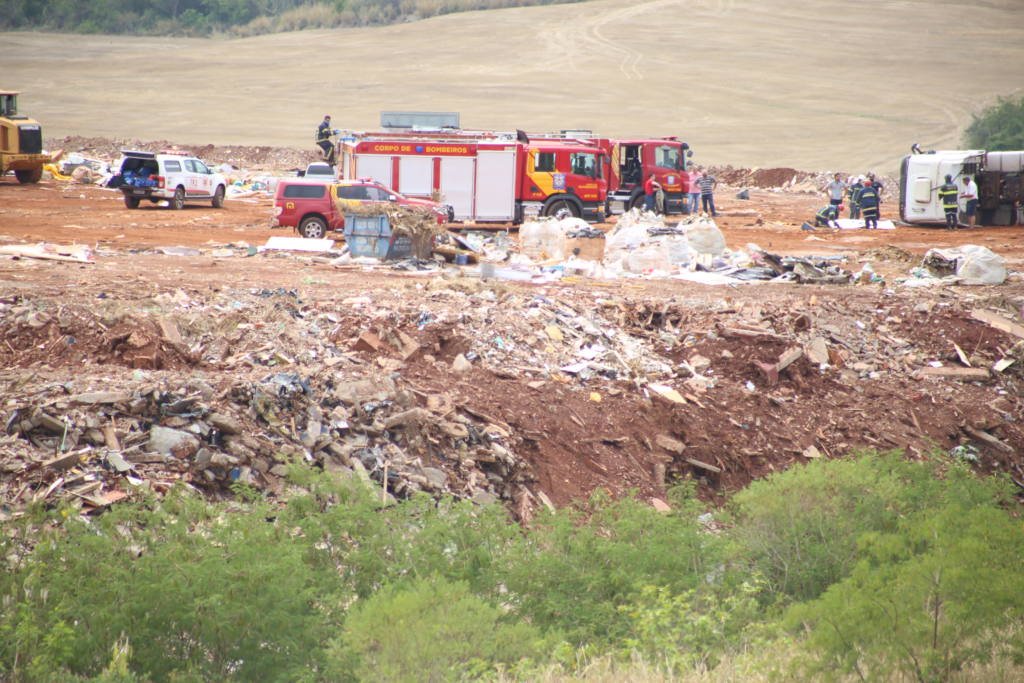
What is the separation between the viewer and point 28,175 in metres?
33.9

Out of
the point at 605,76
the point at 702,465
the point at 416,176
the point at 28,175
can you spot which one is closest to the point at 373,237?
the point at 416,176

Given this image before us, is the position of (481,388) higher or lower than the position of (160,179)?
lower

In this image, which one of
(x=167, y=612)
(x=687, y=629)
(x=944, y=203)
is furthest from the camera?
(x=944, y=203)

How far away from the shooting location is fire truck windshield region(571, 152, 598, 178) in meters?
25.8

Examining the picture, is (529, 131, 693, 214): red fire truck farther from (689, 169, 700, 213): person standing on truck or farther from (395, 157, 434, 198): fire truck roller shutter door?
(395, 157, 434, 198): fire truck roller shutter door

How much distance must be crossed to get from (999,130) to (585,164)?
117 ft

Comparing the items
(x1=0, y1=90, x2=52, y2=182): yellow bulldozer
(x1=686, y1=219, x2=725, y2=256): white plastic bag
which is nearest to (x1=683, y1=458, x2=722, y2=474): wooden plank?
(x1=686, y1=219, x2=725, y2=256): white plastic bag

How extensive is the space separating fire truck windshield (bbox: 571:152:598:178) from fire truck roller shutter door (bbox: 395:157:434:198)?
3.83 metres

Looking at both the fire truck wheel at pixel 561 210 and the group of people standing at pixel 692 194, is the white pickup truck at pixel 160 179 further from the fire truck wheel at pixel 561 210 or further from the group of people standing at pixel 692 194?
the group of people standing at pixel 692 194

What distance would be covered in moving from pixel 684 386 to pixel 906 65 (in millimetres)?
75834

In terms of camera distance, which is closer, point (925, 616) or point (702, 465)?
point (925, 616)

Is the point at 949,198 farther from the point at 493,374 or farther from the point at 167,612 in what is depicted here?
the point at 167,612

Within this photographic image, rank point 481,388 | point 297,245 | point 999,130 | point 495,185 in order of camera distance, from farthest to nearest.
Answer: point 999,130 → point 495,185 → point 297,245 → point 481,388

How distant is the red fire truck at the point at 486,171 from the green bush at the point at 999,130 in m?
31.9
